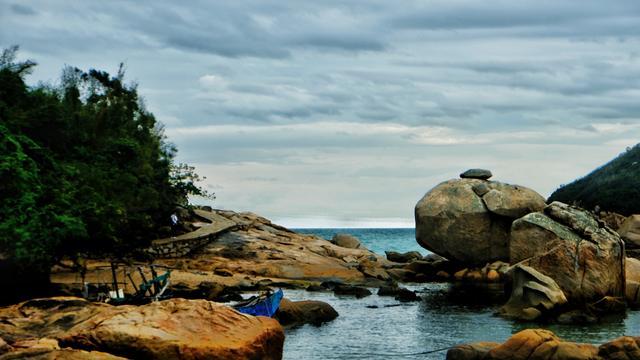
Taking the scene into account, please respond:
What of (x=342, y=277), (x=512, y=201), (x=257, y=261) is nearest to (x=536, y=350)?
(x=512, y=201)

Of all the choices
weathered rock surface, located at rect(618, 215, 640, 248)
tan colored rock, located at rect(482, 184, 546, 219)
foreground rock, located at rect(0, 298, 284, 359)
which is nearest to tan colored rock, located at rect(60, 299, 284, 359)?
foreground rock, located at rect(0, 298, 284, 359)

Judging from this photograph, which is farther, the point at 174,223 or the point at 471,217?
the point at 174,223

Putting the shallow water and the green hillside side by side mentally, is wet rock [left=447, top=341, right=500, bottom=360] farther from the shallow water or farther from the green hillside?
the green hillside

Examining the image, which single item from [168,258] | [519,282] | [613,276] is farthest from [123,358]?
[168,258]

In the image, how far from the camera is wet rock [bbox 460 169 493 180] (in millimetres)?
47938

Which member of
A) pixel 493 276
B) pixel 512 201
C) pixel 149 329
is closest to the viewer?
pixel 149 329

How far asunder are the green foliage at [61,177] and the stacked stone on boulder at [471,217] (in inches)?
579

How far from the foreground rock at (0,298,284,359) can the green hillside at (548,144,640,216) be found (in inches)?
1691

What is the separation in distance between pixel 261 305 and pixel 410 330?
19.1 feet

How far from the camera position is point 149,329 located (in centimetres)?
1636

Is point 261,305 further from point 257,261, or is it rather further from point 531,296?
point 257,261

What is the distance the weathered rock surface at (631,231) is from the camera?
5172 centimetres

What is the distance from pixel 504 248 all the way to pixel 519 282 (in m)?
14.5

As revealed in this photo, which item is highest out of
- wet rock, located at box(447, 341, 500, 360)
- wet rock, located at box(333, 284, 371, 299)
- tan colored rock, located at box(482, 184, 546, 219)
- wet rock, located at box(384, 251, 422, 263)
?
tan colored rock, located at box(482, 184, 546, 219)
